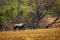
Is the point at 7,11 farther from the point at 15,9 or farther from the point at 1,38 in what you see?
the point at 1,38

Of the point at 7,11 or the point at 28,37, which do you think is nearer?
the point at 28,37

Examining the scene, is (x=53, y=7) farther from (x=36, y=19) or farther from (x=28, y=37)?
(x=28, y=37)

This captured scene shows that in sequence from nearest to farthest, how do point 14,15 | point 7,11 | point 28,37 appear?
point 28,37 < point 7,11 < point 14,15

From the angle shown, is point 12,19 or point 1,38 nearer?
point 1,38

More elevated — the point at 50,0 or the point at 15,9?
the point at 50,0

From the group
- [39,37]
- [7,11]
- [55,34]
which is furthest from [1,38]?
[7,11]

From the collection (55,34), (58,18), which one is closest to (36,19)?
(58,18)

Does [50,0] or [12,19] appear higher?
[50,0]

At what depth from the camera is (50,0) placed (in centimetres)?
1291

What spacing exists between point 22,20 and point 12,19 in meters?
1.08

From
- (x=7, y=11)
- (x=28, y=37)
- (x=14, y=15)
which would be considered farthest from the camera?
(x=14, y=15)

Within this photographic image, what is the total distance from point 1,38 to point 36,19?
9910 millimetres

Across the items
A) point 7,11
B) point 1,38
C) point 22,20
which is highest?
point 1,38

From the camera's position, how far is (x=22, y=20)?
13344 mm
